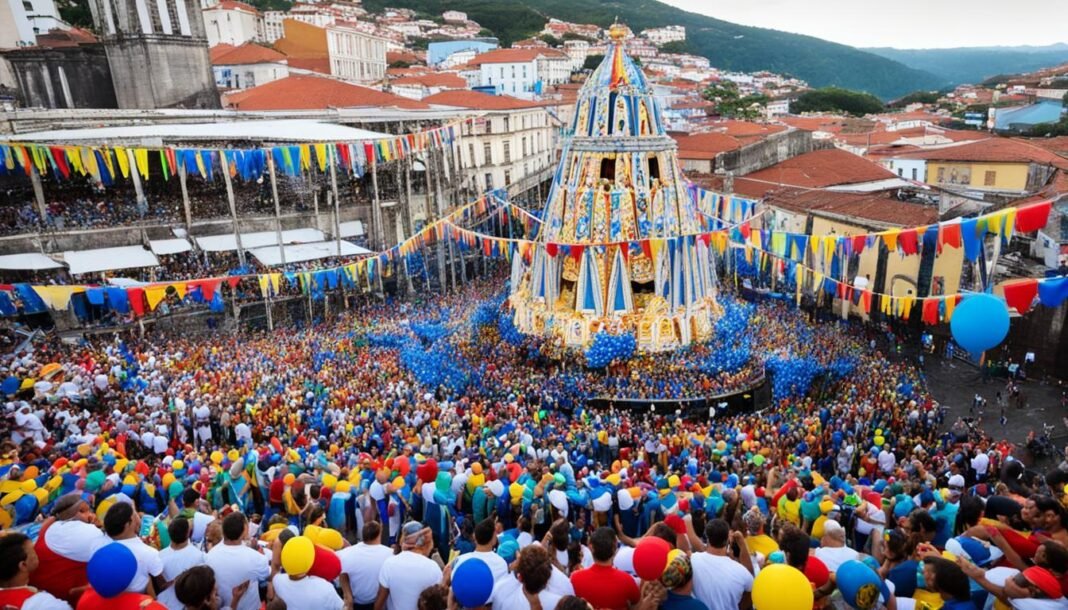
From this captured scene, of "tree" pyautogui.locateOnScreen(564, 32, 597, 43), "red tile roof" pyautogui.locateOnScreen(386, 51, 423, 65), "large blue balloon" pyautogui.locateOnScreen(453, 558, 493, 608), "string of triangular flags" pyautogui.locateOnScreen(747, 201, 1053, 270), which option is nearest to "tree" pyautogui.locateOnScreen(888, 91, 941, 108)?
"tree" pyautogui.locateOnScreen(564, 32, 597, 43)

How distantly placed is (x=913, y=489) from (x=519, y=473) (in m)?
5.48

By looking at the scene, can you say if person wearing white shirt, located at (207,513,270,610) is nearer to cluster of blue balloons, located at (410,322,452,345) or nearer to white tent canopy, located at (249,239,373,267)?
cluster of blue balloons, located at (410,322,452,345)

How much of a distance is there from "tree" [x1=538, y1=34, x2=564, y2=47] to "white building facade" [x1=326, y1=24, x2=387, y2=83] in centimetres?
3971

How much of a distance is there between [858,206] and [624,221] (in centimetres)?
1098

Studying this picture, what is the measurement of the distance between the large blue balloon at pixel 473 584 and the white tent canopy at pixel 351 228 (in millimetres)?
25765

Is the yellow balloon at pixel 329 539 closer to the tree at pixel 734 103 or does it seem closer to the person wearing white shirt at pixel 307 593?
the person wearing white shirt at pixel 307 593

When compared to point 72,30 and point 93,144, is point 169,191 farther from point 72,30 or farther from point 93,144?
point 72,30

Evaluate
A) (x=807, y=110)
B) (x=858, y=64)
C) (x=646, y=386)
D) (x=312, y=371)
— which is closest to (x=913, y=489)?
(x=646, y=386)

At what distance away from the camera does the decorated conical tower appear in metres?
20.6

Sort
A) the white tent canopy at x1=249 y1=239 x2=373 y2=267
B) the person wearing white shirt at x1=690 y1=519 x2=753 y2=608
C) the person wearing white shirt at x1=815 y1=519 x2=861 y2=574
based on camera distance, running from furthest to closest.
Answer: the white tent canopy at x1=249 y1=239 x2=373 y2=267, the person wearing white shirt at x1=815 y1=519 x2=861 y2=574, the person wearing white shirt at x1=690 y1=519 x2=753 y2=608

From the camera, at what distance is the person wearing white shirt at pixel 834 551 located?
5938 millimetres

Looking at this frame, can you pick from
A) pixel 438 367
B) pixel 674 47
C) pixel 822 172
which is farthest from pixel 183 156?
pixel 674 47

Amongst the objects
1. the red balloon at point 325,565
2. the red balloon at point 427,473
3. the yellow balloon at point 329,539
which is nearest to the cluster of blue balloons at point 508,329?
the red balloon at point 427,473

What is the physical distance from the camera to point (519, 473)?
10.1 m
